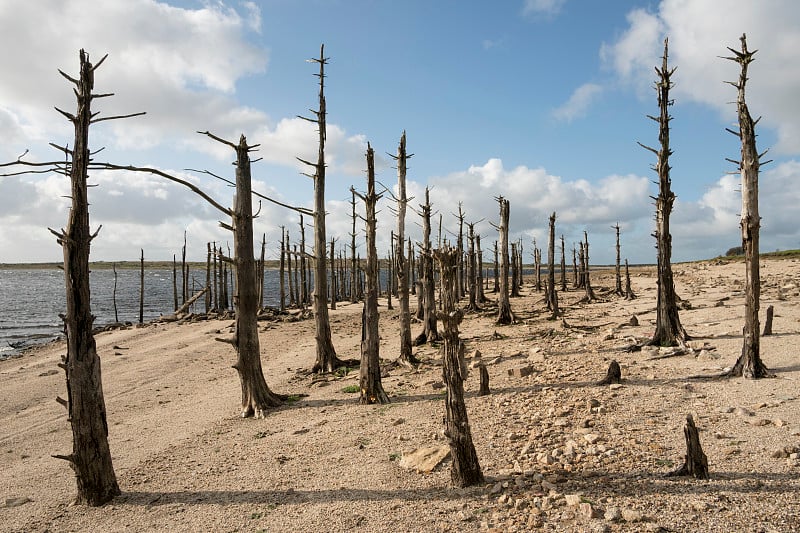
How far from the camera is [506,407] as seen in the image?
360 inches

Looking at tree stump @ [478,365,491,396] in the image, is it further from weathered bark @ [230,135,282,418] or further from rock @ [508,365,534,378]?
weathered bark @ [230,135,282,418]

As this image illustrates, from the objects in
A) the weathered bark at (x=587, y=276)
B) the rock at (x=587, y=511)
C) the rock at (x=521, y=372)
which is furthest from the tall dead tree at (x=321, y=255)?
the weathered bark at (x=587, y=276)

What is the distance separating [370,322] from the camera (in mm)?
10852

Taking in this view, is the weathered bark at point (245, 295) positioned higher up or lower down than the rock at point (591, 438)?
higher up

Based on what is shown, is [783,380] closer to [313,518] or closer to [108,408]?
[313,518]

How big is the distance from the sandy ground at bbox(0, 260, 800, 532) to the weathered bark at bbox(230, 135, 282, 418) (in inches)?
24.5

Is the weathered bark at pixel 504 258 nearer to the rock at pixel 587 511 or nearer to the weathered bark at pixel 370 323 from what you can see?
the weathered bark at pixel 370 323

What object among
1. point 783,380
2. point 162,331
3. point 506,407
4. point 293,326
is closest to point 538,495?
point 506,407

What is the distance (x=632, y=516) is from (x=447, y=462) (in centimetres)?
253

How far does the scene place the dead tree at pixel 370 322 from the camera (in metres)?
10.4

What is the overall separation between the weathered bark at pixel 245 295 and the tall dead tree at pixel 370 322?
7.18 feet

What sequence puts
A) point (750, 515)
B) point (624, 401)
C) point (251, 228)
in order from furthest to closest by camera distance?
point (251, 228) → point (624, 401) → point (750, 515)

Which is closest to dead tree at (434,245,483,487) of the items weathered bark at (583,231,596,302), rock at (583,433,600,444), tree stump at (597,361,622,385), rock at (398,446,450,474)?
rock at (398,446,450,474)

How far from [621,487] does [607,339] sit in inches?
399
